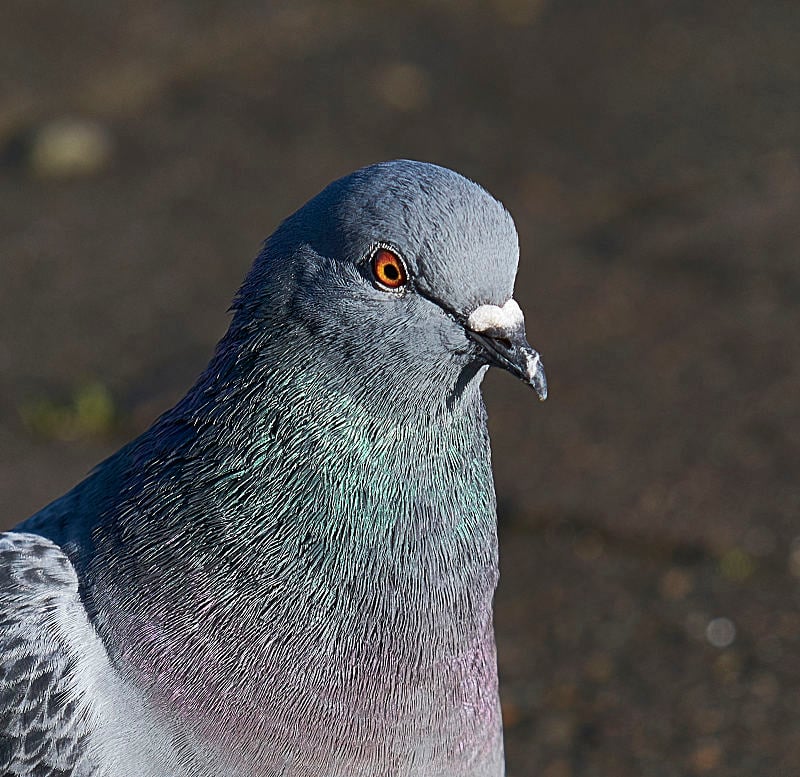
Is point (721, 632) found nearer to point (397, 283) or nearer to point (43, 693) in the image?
point (397, 283)

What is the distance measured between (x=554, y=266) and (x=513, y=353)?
4.67 meters

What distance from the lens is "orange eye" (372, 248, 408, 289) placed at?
9.61ft

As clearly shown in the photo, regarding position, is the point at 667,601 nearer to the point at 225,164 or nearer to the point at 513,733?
the point at 513,733

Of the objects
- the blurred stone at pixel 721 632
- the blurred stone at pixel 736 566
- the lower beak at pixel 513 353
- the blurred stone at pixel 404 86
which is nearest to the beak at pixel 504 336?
the lower beak at pixel 513 353

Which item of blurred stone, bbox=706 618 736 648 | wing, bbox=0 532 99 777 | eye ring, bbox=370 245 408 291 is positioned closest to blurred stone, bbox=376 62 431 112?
blurred stone, bbox=706 618 736 648

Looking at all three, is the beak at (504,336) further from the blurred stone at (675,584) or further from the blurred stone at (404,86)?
the blurred stone at (404,86)

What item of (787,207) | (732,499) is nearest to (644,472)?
(732,499)

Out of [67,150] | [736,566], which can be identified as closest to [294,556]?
[736,566]

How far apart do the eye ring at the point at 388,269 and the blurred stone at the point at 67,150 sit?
5.90 metres

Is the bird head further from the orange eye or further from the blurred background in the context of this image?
the blurred background

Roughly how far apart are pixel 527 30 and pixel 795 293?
3.58 meters

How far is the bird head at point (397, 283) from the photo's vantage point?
2900mm

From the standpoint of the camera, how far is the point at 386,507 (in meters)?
3.10

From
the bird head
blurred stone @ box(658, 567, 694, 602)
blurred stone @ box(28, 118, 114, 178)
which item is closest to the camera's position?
the bird head
